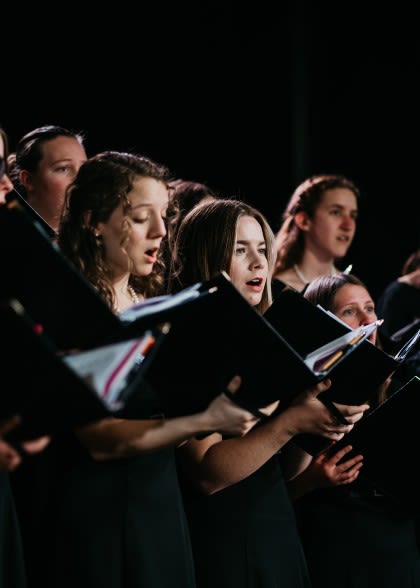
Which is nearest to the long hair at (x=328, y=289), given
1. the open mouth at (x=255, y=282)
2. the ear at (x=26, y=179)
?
the open mouth at (x=255, y=282)

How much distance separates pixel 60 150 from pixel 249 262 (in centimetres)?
78

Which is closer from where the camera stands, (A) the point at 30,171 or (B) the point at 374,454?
(B) the point at 374,454

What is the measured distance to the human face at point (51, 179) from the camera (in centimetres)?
248

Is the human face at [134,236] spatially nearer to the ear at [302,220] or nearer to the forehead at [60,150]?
the forehead at [60,150]

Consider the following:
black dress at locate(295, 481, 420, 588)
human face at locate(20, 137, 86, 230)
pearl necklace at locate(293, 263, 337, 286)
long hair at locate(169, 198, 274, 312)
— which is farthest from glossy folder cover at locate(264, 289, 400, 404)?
pearl necklace at locate(293, 263, 337, 286)

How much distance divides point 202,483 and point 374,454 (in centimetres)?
44

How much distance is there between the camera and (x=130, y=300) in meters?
1.81

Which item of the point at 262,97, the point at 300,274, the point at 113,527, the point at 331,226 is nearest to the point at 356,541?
the point at 113,527

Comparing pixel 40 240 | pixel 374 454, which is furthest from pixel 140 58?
pixel 40 240

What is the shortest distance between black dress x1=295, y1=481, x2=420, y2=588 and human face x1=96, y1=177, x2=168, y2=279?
825 millimetres

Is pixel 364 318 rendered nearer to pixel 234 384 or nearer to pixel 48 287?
pixel 234 384

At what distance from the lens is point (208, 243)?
2.08 metres

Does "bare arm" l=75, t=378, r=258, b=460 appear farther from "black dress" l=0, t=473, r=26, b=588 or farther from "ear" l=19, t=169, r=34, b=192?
"ear" l=19, t=169, r=34, b=192

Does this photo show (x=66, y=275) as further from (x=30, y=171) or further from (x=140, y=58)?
(x=140, y=58)
